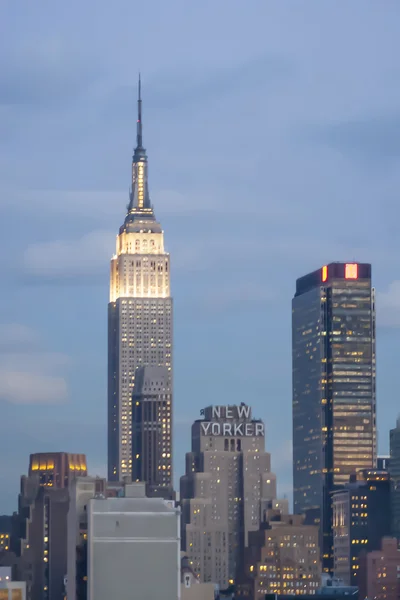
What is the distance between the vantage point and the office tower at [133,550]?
190m

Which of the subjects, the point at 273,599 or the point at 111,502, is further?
the point at 111,502

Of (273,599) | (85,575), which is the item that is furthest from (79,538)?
(273,599)

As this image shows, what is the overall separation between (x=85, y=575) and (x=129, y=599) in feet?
18.3

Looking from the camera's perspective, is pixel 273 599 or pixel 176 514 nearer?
pixel 273 599

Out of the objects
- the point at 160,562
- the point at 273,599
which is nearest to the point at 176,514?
the point at 160,562

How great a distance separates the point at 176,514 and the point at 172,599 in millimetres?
8060

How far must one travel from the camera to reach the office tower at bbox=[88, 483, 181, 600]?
190000 mm

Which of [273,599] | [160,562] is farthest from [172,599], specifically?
[273,599]

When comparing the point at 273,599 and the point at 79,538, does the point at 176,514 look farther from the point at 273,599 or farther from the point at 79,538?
the point at 273,599

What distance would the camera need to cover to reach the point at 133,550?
627ft

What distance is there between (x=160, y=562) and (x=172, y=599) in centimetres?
364

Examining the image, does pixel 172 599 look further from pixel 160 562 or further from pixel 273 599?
pixel 273 599

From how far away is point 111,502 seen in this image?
195625 mm

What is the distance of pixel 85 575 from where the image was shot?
193000 mm
